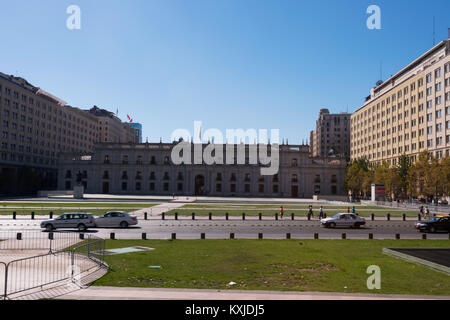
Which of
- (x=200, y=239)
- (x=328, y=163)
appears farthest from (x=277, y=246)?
(x=328, y=163)

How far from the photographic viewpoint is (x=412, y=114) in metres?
76.1

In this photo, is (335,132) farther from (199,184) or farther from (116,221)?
(116,221)

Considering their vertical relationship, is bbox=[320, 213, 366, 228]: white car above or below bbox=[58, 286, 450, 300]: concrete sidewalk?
below

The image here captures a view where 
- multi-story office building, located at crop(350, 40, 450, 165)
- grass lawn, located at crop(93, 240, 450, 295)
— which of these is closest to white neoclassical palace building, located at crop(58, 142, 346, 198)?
multi-story office building, located at crop(350, 40, 450, 165)

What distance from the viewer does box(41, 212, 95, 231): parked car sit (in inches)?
961

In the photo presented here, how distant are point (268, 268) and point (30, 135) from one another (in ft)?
312

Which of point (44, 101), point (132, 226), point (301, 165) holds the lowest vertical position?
point (132, 226)

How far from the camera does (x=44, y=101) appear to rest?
9631 cm

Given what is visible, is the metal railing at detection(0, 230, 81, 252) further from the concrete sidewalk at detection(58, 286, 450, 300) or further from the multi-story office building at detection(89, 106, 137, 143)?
the multi-story office building at detection(89, 106, 137, 143)

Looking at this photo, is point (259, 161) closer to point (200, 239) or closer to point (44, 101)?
point (44, 101)

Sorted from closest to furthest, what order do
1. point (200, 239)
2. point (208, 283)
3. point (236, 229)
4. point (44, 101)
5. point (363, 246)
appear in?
point (208, 283) < point (363, 246) < point (200, 239) < point (236, 229) < point (44, 101)

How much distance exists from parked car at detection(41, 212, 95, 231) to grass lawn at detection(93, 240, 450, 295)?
706 cm

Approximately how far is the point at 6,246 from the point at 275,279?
14438mm

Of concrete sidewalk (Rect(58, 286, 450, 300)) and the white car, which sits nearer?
concrete sidewalk (Rect(58, 286, 450, 300))
